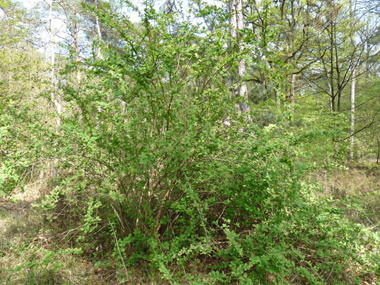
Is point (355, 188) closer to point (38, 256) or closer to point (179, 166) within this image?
point (179, 166)

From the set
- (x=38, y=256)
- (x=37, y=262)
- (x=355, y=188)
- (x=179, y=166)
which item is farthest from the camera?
(x=355, y=188)

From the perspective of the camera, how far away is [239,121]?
2998 millimetres

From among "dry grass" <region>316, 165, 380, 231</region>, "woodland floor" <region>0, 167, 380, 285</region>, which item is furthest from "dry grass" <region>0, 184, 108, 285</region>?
"dry grass" <region>316, 165, 380, 231</region>

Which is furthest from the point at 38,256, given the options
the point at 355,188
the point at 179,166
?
the point at 355,188

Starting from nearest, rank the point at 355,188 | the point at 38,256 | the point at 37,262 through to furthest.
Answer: the point at 37,262
the point at 38,256
the point at 355,188

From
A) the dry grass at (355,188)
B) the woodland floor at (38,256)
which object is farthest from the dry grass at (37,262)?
the dry grass at (355,188)

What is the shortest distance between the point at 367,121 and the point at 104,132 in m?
9.24

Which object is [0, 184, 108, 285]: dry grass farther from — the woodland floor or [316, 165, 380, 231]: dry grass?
[316, 165, 380, 231]: dry grass

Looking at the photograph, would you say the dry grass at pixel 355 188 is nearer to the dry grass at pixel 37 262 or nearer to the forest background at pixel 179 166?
the forest background at pixel 179 166

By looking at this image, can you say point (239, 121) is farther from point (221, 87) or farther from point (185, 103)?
point (185, 103)

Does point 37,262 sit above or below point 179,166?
below

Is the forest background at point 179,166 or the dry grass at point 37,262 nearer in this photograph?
the forest background at point 179,166

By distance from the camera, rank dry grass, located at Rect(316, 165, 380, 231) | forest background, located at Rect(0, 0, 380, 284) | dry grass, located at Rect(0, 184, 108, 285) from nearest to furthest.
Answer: forest background, located at Rect(0, 0, 380, 284) → dry grass, located at Rect(0, 184, 108, 285) → dry grass, located at Rect(316, 165, 380, 231)

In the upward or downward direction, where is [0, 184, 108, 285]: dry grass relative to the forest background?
downward
